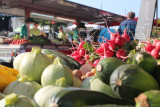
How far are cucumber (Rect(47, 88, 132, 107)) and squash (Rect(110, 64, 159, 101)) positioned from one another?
0.06 metres

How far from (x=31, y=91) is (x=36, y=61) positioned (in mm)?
249

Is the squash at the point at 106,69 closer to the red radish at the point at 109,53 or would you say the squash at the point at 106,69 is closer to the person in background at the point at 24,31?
the red radish at the point at 109,53

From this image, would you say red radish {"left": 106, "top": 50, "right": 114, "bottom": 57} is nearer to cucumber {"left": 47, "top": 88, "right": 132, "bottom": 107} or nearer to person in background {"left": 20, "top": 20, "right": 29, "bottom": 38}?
cucumber {"left": 47, "top": 88, "right": 132, "bottom": 107}

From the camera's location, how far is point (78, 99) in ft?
2.46

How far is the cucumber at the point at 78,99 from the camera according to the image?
2.38ft

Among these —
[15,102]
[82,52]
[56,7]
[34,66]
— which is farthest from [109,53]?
[56,7]

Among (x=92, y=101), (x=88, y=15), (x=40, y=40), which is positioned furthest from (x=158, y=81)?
(x=88, y=15)

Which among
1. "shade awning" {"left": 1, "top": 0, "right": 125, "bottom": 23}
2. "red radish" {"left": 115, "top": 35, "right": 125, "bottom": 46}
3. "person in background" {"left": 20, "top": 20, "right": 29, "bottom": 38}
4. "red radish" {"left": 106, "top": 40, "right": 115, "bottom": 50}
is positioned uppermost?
"shade awning" {"left": 1, "top": 0, "right": 125, "bottom": 23}

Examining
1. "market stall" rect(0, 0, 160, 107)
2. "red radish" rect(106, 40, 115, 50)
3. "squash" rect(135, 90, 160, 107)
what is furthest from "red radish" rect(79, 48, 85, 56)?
"squash" rect(135, 90, 160, 107)

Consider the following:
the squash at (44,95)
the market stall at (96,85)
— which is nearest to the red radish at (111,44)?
the market stall at (96,85)

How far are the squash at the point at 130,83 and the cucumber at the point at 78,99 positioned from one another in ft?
0.18

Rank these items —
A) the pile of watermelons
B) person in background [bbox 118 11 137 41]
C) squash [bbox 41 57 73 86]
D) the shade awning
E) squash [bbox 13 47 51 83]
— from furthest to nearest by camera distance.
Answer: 1. the shade awning
2. person in background [bbox 118 11 137 41]
3. squash [bbox 13 47 51 83]
4. squash [bbox 41 57 73 86]
5. the pile of watermelons

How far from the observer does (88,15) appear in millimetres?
11547

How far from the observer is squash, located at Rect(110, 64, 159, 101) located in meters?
0.74
